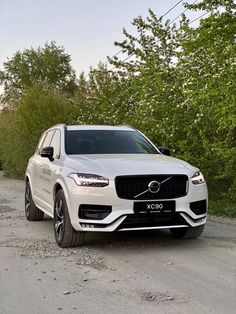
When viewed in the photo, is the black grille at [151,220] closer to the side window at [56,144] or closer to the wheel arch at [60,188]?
the wheel arch at [60,188]

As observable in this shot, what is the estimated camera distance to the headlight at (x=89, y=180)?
659 cm

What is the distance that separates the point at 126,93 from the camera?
1773 centimetres

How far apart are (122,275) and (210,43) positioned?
7.76m

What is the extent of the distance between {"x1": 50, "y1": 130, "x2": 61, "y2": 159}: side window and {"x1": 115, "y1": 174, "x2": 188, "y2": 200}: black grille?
1.69m

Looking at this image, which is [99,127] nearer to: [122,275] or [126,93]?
[122,275]

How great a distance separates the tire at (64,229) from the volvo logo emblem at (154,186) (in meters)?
1.11

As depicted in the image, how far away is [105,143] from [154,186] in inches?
68.1

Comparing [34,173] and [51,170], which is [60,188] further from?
[34,173]

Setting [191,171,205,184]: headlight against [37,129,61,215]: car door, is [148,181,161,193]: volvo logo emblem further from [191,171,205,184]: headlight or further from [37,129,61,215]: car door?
[37,129,61,215]: car door

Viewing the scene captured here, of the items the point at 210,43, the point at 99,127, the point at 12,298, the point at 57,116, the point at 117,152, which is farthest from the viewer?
the point at 57,116

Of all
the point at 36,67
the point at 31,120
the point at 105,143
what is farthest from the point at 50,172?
the point at 36,67

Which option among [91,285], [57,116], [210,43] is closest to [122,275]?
[91,285]

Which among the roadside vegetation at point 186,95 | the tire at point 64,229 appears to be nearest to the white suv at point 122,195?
the tire at point 64,229

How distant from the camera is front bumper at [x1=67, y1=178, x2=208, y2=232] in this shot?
258 inches
